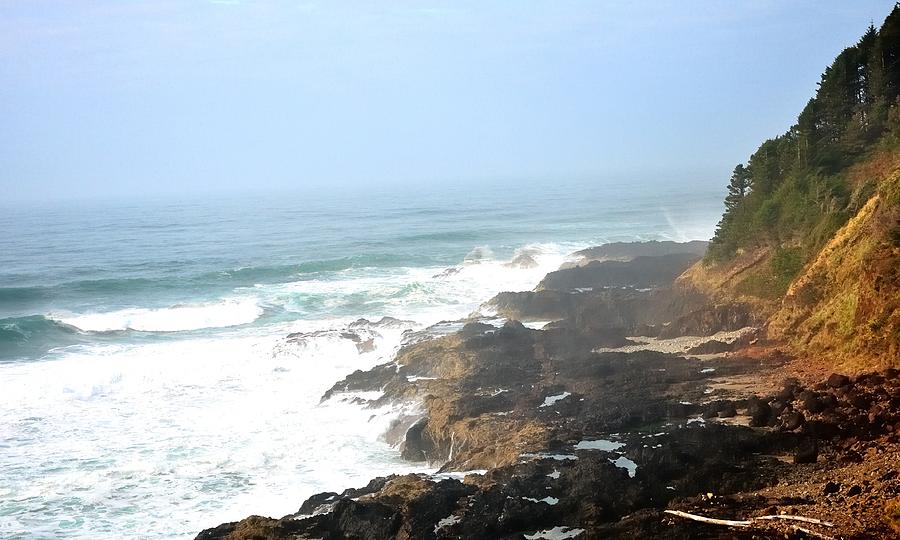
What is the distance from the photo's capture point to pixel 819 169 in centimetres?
2752

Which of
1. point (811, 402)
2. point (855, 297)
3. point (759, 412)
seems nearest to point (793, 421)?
point (759, 412)

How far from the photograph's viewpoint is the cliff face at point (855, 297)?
705 inches

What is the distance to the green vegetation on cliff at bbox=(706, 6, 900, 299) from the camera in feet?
81.1

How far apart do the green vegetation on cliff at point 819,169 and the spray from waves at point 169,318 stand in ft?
Answer: 84.3

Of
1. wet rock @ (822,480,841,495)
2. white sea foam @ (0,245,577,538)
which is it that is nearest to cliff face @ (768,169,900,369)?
wet rock @ (822,480,841,495)

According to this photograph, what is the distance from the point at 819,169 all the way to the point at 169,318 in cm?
3350

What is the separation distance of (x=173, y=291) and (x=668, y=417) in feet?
130

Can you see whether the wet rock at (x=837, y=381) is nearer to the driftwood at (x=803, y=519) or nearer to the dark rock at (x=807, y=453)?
the dark rock at (x=807, y=453)

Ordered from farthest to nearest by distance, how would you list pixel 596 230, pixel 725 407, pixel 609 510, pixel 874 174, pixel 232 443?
pixel 596 230, pixel 874 174, pixel 232 443, pixel 725 407, pixel 609 510

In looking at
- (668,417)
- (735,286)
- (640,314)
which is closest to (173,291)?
(640,314)

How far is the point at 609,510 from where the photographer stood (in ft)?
40.5

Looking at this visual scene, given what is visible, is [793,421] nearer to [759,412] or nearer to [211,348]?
[759,412]

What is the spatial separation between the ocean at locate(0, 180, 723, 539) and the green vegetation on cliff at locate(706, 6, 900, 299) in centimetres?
1366

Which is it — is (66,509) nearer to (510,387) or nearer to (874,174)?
(510,387)
